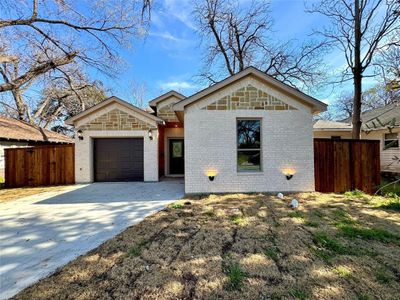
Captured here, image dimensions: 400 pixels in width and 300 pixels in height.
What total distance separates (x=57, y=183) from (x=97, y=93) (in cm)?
1484

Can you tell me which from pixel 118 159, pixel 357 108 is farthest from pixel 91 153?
pixel 357 108

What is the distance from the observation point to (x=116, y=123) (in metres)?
10.4

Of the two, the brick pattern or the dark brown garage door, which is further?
the brick pattern

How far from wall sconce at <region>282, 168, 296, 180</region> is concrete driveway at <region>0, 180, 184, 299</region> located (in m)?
4.03

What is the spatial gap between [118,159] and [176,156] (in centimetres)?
377

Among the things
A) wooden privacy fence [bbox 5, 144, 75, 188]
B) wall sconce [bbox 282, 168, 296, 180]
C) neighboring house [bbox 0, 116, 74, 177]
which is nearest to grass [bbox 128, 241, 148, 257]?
wall sconce [bbox 282, 168, 296, 180]

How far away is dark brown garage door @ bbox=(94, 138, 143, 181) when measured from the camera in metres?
10.5

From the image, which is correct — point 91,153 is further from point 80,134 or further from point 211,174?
point 211,174

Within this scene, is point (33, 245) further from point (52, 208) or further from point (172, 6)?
point (172, 6)

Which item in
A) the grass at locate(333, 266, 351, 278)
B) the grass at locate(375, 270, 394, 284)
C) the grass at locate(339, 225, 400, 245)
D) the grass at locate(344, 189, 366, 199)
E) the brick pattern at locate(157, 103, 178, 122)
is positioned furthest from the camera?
the brick pattern at locate(157, 103, 178, 122)

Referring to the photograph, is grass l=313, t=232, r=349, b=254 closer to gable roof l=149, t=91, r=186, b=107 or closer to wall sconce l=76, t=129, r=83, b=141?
gable roof l=149, t=91, r=186, b=107

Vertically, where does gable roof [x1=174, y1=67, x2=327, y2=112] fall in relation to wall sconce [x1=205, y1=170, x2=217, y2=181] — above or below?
above

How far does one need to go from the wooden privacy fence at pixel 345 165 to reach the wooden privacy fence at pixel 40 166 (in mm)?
11704

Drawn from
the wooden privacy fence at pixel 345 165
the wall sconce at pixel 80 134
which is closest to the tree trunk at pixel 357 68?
the wooden privacy fence at pixel 345 165
